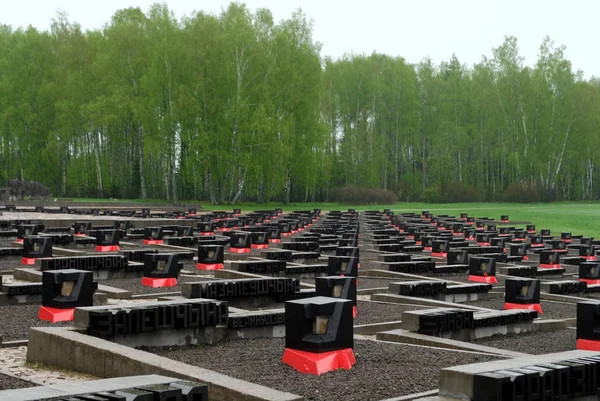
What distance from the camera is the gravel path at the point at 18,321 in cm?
1200

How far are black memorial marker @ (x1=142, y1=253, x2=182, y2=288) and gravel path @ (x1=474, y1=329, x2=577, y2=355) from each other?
744 cm

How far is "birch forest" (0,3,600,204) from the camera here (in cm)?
6775

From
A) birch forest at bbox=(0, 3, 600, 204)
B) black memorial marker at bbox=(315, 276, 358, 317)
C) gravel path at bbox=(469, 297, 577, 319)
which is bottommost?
gravel path at bbox=(469, 297, 577, 319)

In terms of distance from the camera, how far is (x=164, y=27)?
235ft

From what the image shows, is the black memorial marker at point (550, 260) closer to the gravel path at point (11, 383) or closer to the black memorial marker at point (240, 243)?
the black memorial marker at point (240, 243)

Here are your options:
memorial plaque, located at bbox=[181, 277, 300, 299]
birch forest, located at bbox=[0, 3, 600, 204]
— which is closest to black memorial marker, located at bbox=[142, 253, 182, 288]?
memorial plaque, located at bbox=[181, 277, 300, 299]

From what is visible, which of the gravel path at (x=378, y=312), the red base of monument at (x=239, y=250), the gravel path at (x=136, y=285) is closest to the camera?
the gravel path at (x=378, y=312)

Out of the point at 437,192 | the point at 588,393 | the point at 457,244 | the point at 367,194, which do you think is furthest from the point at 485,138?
the point at 588,393

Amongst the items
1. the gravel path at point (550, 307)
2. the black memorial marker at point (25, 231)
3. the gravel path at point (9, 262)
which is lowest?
the gravel path at point (550, 307)

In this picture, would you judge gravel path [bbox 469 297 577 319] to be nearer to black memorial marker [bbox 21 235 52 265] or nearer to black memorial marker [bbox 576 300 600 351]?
black memorial marker [bbox 576 300 600 351]

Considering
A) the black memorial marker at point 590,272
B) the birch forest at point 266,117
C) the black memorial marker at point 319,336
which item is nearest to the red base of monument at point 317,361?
the black memorial marker at point 319,336

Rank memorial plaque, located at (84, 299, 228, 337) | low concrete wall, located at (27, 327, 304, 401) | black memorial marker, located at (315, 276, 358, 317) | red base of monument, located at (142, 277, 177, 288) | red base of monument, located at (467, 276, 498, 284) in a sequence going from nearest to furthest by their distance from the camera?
low concrete wall, located at (27, 327, 304, 401) < memorial plaque, located at (84, 299, 228, 337) < black memorial marker, located at (315, 276, 358, 317) < red base of monument, located at (142, 277, 177, 288) < red base of monument, located at (467, 276, 498, 284)

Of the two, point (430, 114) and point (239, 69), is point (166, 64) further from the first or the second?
point (430, 114)

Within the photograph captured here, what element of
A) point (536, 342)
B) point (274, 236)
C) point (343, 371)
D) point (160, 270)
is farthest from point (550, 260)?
point (343, 371)
